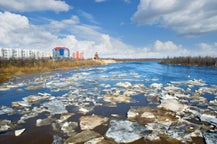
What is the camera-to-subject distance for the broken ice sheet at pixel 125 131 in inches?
190

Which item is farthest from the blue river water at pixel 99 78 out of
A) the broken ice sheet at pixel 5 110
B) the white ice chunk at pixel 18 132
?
the white ice chunk at pixel 18 132

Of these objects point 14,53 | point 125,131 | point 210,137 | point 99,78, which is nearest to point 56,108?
point 125,131

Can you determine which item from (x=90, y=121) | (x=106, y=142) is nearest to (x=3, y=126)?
(x=90, y=121)

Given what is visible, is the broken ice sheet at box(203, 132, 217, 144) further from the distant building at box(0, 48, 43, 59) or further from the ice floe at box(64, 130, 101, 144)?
the distant building at box(0, 48, 43, 59)

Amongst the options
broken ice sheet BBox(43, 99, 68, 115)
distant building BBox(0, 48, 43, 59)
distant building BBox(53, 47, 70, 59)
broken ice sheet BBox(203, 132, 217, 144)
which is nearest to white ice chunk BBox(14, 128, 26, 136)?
broken ice sheet BBox(43, 99, 68, 115)

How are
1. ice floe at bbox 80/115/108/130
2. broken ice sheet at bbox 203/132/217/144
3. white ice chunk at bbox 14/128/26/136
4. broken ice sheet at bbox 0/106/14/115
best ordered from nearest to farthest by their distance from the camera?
1. broken ice sheet at bbox 203/132/217/144
2. white ice chunk at bbox 14/128/26/136
3. ice floe at bbox 80/115/108/130
4. broken ice sheet at bbox 0/106/14/115

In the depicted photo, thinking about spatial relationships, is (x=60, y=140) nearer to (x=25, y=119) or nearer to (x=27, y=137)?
(x=27, y=137)

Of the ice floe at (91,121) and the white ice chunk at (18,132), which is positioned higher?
the ice floe at (91,121)

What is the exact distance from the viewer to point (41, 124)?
6.00m

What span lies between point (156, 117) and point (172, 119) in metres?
0.55

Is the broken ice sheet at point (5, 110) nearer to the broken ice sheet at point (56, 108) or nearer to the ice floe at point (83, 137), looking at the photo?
the broken ice sheet at point (56, 108)

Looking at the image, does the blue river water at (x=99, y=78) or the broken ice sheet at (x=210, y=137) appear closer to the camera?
Answer: the broken ice sheet at (x=210, y=137)

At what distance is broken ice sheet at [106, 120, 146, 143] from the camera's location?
15.8 feet

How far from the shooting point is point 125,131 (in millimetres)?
5230
